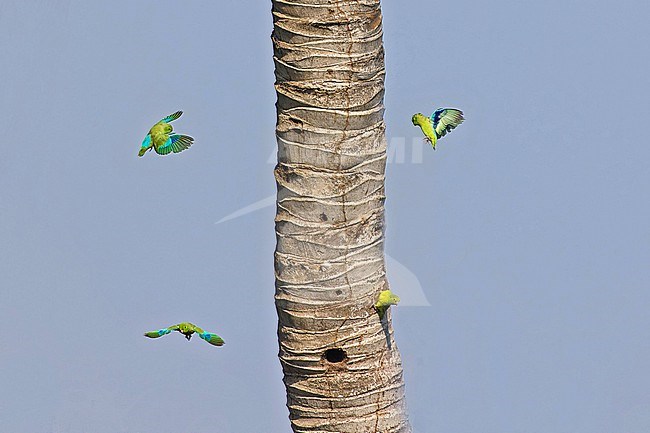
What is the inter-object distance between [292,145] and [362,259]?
831 mm

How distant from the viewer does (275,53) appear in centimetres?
929

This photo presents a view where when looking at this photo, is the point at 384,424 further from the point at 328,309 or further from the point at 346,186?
the point at 346,186

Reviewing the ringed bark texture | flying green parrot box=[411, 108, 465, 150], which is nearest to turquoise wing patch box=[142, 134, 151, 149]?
the ringed bark texture

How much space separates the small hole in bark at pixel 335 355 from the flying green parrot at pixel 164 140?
1.56m

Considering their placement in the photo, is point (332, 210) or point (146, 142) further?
point (146, 142)

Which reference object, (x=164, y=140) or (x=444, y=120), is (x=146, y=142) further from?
(x=444, y=120)

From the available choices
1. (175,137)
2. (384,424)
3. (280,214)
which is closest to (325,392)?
(384,424)

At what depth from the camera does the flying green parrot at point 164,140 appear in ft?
30.4

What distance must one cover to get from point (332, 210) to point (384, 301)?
67 cm

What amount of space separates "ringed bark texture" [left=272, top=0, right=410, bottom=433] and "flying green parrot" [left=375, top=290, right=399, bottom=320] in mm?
39

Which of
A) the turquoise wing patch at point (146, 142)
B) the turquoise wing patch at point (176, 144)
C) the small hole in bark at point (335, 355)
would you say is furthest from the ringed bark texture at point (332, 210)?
the turquoise wing patch at point (146, 142)

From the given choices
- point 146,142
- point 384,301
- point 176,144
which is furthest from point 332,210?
point 146,142

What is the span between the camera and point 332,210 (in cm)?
917

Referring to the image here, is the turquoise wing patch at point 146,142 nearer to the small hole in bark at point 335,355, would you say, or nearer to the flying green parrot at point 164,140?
the flying green parrot at point 164,140
